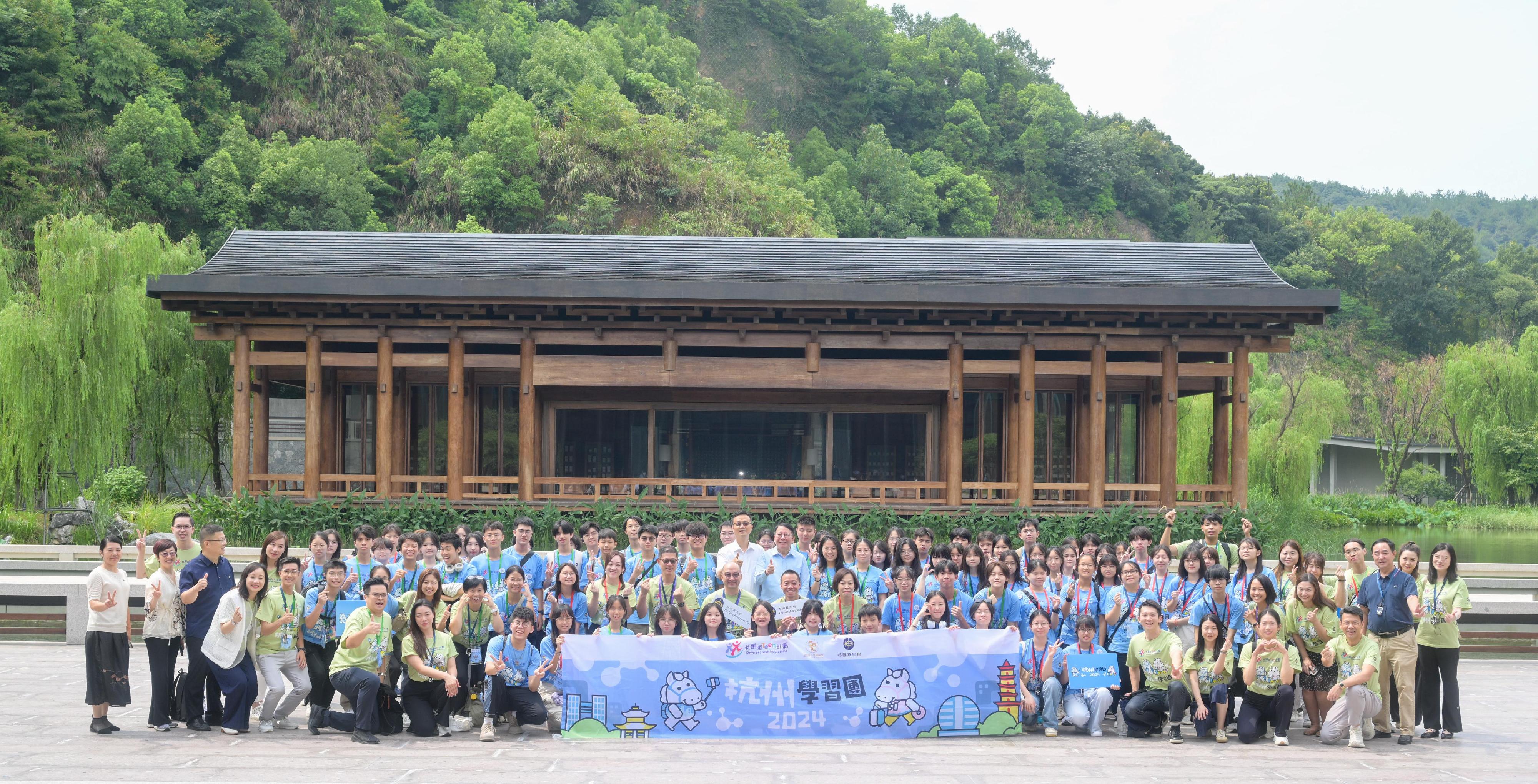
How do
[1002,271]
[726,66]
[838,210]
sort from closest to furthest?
1. [1002,271]
2. [838,210]
3. [726,66]

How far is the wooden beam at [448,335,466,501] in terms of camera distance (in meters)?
18.2

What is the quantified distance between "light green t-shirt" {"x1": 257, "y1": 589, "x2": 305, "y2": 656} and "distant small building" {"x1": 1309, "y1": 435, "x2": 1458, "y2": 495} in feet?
128

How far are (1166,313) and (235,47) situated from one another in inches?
1653

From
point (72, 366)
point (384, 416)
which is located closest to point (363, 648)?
point (384, 416)

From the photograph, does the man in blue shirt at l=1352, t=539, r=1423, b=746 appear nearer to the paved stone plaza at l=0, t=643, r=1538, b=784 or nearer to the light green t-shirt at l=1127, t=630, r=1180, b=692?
the paved stone plaza at l=0, t=643, r=1538, b=784

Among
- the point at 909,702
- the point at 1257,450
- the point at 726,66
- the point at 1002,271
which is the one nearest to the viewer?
the point at 909,702

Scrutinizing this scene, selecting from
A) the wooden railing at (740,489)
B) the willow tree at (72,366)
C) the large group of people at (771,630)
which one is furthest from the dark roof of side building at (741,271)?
the large group of people at (771,630)

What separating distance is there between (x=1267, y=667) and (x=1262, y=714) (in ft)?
1.23

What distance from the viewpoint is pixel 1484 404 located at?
3709 centimetres

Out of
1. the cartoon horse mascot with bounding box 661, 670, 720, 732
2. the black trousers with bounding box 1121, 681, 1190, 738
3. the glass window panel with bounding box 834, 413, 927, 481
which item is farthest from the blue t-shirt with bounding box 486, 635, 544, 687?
the glass window panel with bounding box 834, 413, 927, 481

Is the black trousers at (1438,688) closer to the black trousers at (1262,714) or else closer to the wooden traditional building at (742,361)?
the black trousers at (1262,714)

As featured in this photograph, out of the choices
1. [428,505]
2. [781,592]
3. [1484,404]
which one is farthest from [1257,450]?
[781,592]

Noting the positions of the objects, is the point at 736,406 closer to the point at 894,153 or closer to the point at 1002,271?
the point at 1002,271

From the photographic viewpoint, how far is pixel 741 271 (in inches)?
758
